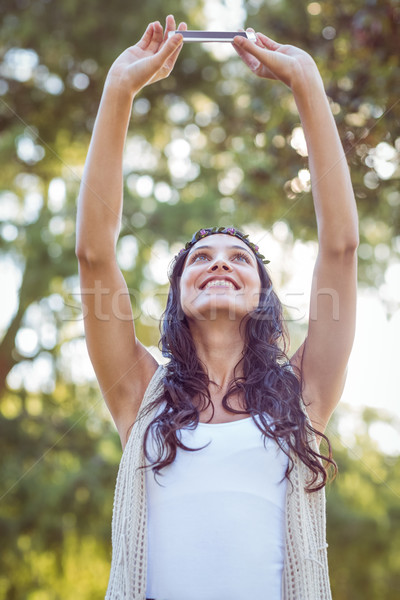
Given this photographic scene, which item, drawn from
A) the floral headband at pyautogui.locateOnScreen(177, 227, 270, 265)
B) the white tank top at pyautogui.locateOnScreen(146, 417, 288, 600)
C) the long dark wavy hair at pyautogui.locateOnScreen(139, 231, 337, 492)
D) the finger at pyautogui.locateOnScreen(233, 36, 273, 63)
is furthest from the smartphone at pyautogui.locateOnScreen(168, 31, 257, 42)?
the white tank top at pyautogui.locateOnScreen(146, 417, 288, 600)

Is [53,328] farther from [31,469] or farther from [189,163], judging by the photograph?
[189,163]

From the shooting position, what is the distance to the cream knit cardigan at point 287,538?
165 cm

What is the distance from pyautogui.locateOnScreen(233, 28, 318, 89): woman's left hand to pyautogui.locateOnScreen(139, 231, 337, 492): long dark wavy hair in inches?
26.5

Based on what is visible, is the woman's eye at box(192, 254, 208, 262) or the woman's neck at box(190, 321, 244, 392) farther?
the woman's eye at box(192, 254, 208, 262)

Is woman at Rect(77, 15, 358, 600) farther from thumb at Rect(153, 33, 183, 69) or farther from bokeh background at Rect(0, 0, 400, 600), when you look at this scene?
bokeh background at Rect(0, 0, 400, 600)

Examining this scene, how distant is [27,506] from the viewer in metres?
6.14

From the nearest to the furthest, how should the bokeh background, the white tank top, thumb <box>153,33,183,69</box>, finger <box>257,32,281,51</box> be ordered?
the white tank top → thumb <box>153,33,183,69</box> → finger <box>257,32,281,51</box> → the bokeh background

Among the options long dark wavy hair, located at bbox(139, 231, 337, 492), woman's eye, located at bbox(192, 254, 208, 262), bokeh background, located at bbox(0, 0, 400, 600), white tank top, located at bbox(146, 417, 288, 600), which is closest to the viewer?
white tank top, located at bbox(146, 417, 288, 600)

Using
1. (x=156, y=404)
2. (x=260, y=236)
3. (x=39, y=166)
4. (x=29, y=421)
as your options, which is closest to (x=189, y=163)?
(x=39, y=166)

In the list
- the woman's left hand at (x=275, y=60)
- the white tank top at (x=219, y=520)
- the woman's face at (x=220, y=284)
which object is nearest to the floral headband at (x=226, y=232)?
the woman's face at (x=220, y=284)

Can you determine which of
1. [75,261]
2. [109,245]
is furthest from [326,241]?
[75,261]

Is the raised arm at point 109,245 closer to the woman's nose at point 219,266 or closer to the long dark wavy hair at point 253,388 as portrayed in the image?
the long dark wavy hair at point 253,388

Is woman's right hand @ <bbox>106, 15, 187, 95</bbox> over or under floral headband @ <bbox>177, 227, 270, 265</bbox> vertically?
over

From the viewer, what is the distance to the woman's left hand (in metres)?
1.89
